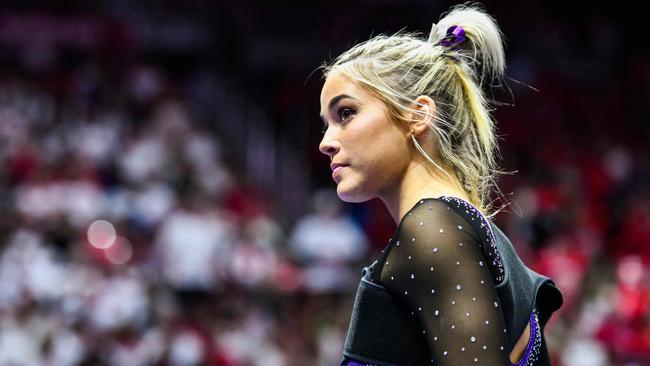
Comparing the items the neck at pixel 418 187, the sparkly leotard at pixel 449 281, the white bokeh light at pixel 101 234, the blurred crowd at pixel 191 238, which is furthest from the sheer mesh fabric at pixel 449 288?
the white bokeh light at pixel 101 234

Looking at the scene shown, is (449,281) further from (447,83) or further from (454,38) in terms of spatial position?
(454,38)

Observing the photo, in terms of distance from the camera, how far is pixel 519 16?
12.9 m

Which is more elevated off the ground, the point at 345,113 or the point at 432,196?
the point at 345,113

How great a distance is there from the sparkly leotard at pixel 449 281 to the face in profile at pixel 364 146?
16 cm

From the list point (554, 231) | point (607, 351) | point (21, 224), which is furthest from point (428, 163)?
point (554, 231)

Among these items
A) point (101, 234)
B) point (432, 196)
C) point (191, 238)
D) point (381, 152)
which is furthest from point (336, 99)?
point (101, 234)

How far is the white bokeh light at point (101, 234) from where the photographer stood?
8.11 metres

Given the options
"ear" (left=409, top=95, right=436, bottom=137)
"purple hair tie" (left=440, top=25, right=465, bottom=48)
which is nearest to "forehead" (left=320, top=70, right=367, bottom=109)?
"ear" (left=409, top=95, right=436, bottom=137)

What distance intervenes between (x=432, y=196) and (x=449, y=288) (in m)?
0.23

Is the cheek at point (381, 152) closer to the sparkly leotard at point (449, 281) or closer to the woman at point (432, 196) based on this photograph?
the woman at point (432, 196)

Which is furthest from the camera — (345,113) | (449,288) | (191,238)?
(191,238)

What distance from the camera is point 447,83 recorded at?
193cm

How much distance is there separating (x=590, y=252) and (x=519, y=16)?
4.99 m

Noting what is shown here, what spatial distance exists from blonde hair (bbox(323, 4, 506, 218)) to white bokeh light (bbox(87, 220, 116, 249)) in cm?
646
